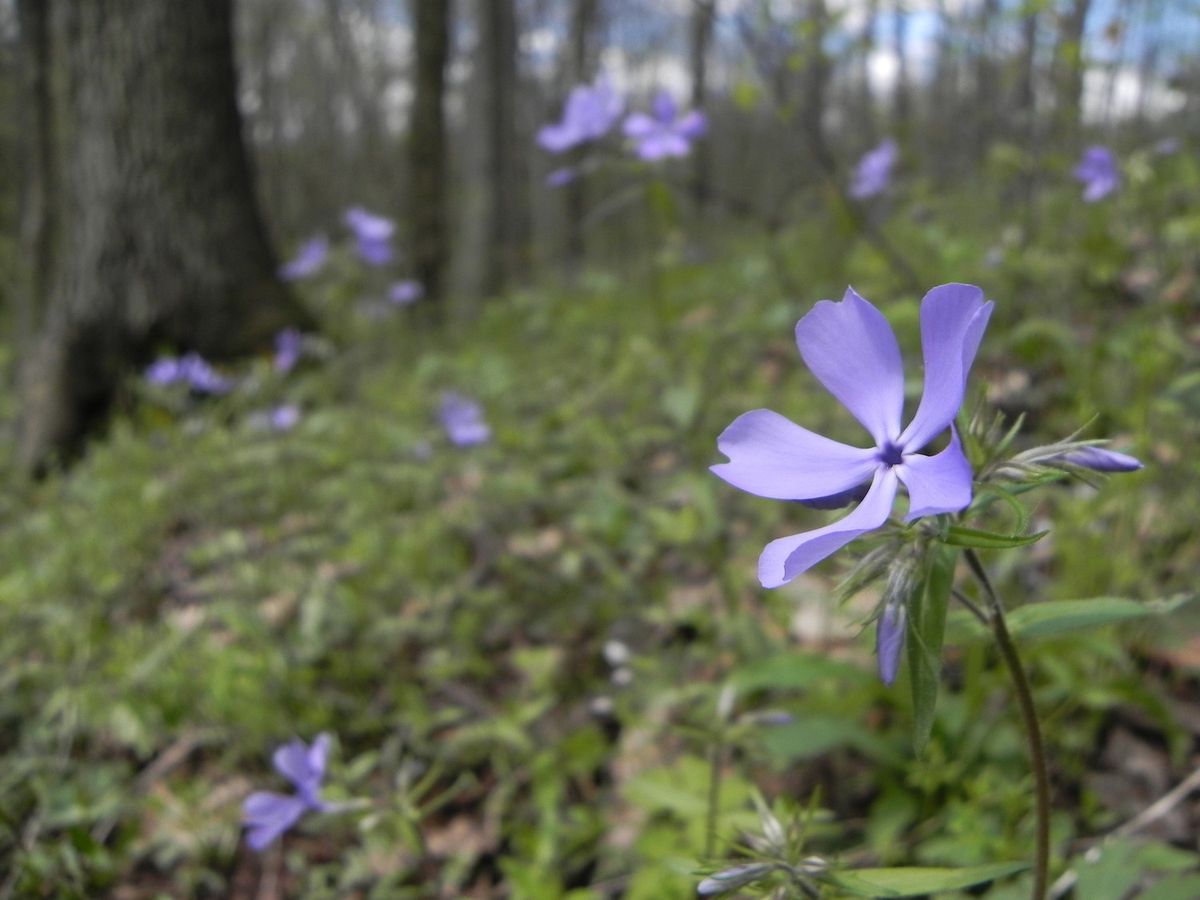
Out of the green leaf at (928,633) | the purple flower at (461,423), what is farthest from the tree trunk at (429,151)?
the green leaf at (928,633)

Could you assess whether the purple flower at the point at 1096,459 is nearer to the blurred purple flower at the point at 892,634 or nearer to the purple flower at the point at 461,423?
the blurred purple flower at the point at 892,634

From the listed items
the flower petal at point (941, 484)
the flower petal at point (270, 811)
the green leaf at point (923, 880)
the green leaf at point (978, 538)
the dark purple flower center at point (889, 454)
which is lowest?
the flower petal at point (270, 811)

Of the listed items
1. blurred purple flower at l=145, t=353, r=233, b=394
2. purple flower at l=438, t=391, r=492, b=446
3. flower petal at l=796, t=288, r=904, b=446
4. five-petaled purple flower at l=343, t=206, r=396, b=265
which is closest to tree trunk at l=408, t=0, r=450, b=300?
five-petaled purple flower at l=343, t=206, r=396, b=265

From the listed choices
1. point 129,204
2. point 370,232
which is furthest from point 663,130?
point 129,204

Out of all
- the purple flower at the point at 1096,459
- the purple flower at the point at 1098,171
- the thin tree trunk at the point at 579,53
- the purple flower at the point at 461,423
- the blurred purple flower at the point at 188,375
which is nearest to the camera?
the purple flower at the point at 1096,459

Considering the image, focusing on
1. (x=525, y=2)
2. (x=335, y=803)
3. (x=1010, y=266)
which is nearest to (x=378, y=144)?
(x=525, y=2)

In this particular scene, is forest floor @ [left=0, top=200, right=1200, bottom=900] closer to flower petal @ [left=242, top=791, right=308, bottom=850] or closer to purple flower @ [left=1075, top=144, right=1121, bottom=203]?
flower petal @ [left=242, top=791, right=308, bottom=850]
